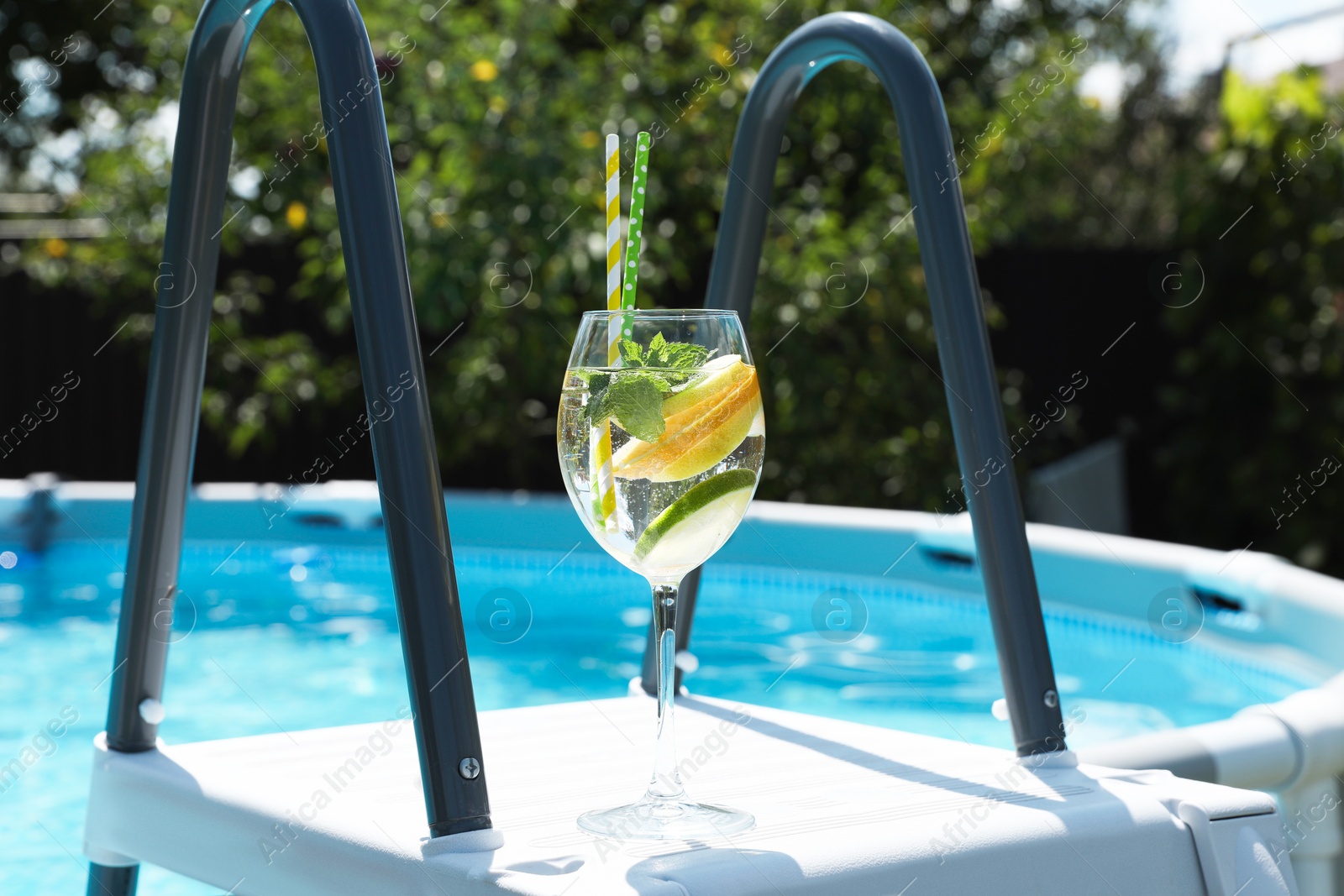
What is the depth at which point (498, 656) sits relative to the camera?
4.52 metres

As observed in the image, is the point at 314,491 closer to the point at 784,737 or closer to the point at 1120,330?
the point at 784,737

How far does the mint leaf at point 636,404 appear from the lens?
3.24 feet

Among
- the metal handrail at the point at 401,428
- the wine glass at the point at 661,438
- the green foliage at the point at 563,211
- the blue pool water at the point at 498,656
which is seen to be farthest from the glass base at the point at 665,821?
the green foliage at the point at 563,211

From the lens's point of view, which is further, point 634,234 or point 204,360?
point 204,360

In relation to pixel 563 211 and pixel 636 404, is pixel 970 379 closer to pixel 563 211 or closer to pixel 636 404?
pixel 636 404

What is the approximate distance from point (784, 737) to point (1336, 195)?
646cm

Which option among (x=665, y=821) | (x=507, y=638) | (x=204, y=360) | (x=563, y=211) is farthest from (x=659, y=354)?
(x=563, y=211)

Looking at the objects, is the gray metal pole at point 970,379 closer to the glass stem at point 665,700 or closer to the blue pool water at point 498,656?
the glass stem at point 665,700

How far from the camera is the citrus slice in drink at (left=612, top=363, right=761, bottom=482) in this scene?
991 mm

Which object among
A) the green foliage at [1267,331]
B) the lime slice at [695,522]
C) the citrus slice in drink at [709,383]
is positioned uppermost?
the green foliage at [1267,331]

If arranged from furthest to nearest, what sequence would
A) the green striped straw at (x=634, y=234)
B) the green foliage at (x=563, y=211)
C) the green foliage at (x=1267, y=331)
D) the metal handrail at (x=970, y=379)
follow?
1. the green foliage at (x=1267, y=331)
2. the green foliage at (x=563, y=211)
3. the metal handrail at (x=970, y=379)
4. the green striped straw at (x=634, y=234)

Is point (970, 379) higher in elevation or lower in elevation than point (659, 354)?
higher

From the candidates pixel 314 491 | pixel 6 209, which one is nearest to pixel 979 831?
pixel 314 491

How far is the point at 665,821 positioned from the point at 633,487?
0.97 feet
